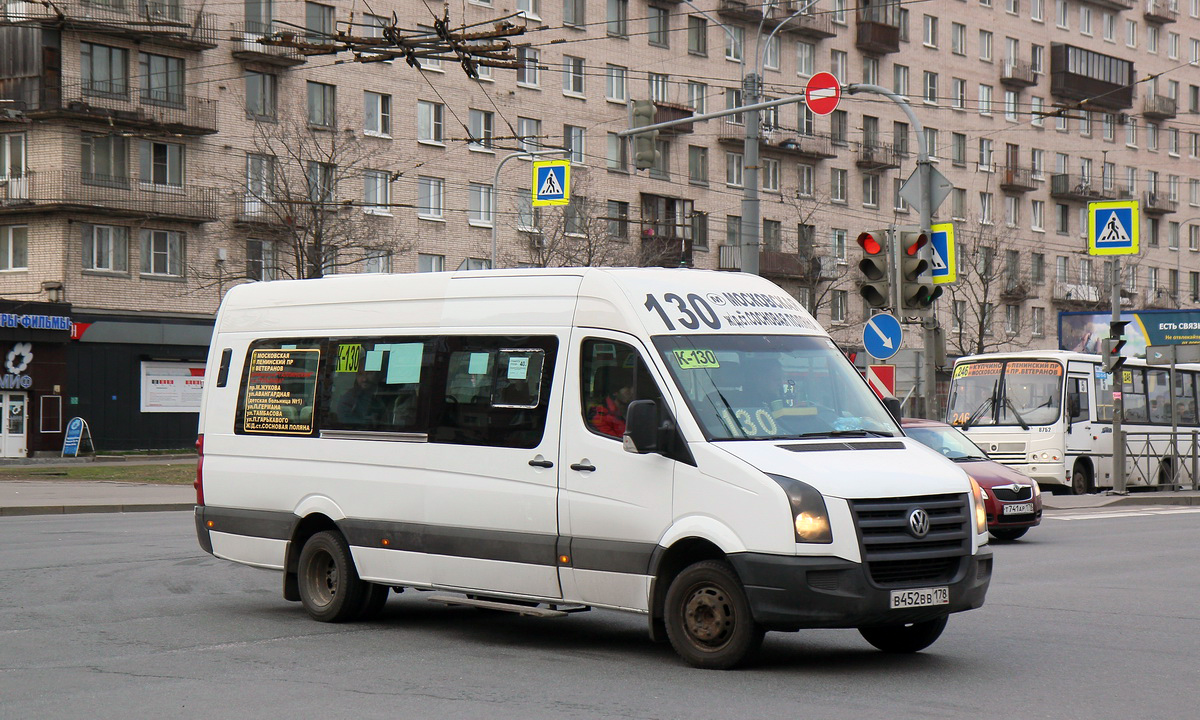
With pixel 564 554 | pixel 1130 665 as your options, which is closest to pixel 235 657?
pixel 564 554

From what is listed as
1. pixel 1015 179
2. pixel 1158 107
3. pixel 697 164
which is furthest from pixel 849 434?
pixel 1158 107

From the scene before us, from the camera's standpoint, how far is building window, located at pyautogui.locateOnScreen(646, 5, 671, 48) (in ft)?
202

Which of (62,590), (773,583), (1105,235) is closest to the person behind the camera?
(773,583)

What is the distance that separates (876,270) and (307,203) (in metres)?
27.6

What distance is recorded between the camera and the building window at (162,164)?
4641 cm

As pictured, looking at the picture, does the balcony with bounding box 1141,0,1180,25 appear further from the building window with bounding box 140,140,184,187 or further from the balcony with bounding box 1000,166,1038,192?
the building window with bounding box 140,140,184,187

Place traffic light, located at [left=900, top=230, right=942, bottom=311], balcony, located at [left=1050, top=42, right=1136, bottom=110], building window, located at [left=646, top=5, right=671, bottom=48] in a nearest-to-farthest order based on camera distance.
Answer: traffic light, located at [left=900, top=230, right=942, bottom=311] < building window, located at [left=646, top=5, right=671, bottom=48] < balcony, located at [left=1050, top=42, right=1136, bottom=110]

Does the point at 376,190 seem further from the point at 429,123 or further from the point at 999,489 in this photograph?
the point at 999,489

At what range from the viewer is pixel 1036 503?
1920 cm

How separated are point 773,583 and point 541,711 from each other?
161cm

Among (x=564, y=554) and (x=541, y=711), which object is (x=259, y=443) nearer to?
(x=564, y=554)

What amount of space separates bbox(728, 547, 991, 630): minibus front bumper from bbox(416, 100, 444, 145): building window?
4608 centimetres

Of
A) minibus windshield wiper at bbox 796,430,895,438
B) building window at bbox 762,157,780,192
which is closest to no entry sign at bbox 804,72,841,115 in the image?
minibus windshield wiper at bbox 796,430,895,438

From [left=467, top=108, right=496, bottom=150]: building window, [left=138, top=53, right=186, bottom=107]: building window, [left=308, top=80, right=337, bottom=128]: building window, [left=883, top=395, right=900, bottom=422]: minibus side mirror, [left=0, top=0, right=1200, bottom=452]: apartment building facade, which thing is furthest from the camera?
[left=467, top=108, right=496, bottom=150]: building window
